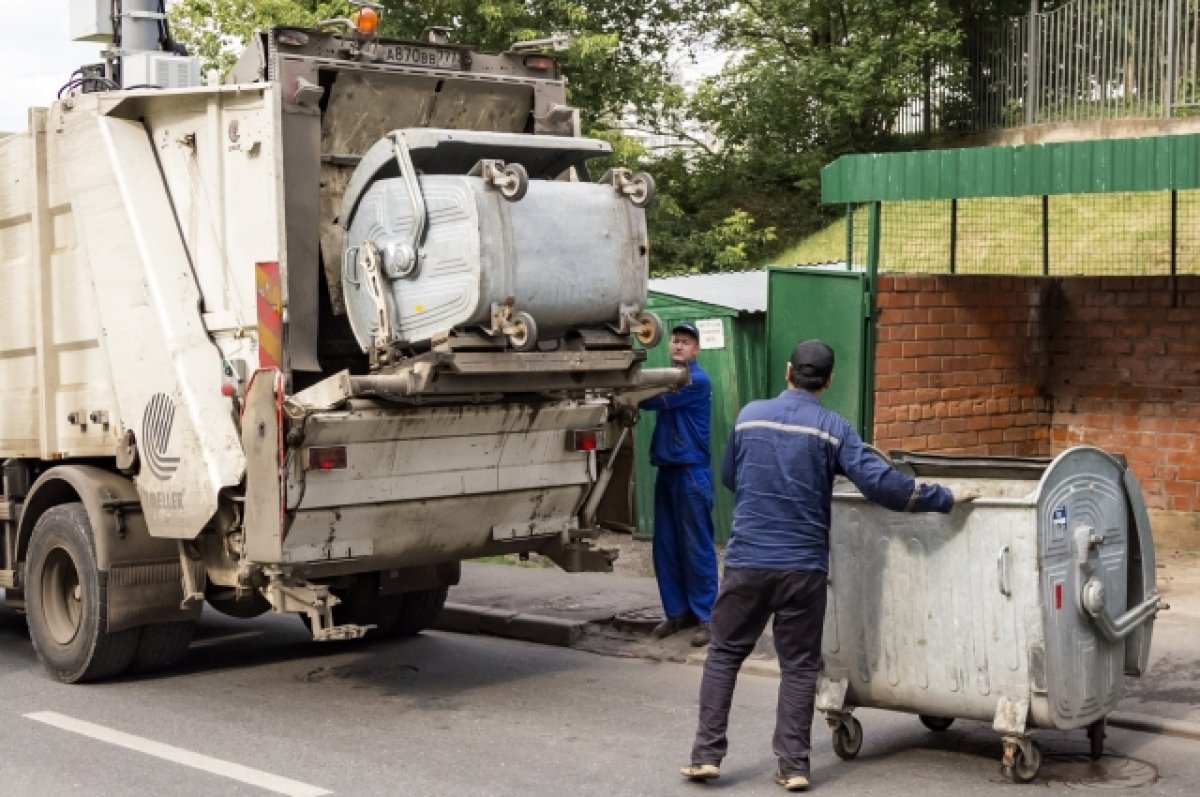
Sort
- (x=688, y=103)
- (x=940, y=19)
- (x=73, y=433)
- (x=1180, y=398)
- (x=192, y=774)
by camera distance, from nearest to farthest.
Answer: (x=192, y=774) → (x=73, y=433) → (x=1180, y=398) → (x=940, y=19) → (x=688, y=103)

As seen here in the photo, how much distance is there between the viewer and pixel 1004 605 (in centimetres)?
589

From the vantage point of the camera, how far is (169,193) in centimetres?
778

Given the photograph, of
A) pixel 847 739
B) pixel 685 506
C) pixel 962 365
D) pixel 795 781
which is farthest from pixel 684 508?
pixel 962 365

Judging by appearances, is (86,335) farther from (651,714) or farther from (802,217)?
(802,217)

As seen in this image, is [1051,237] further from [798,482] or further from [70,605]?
[70,605]

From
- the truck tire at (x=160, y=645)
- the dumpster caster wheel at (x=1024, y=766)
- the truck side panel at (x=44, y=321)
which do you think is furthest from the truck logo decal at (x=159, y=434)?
the dumpster caster wheel at (x=1024, y=766)

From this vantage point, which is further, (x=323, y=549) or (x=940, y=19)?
(x=940, y=19)

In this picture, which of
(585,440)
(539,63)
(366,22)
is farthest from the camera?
(539,63)

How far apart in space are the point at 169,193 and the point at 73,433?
145 cm

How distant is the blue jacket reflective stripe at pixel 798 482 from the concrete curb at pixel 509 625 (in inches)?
130

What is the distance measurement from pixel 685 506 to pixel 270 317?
2816 mm

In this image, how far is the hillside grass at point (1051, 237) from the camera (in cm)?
1228

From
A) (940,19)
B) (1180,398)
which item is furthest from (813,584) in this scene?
(940,19)

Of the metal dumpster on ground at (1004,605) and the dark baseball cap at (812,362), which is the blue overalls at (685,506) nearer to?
the metal dumpster on ground at (1004,605)
